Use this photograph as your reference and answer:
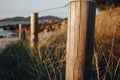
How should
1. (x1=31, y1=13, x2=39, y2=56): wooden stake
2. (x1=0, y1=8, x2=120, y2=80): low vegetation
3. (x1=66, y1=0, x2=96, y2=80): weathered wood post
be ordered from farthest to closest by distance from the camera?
(x1=31, y1=13, x2=39, y2=56): wooden stake, (x1=0, y1=8, x2=120, y2=80): low vegetation, (x1=66, y1=0, x2=96, y2=80): weathered wood post

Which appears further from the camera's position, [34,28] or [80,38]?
[34,28]

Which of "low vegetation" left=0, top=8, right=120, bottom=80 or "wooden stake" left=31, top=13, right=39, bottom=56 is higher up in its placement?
"wooden stake" left=31, top=13, right=39, bottom=56

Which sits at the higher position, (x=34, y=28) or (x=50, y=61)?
(x=34, y=28)

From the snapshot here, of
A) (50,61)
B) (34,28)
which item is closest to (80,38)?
(50,61)

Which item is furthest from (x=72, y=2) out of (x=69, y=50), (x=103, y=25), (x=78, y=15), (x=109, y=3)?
(x=109, y=3)

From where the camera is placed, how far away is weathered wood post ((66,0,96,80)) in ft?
8.52

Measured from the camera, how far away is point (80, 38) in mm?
2631

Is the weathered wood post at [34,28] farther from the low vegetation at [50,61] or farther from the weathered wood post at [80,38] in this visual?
the weathered wood post at [80,38]

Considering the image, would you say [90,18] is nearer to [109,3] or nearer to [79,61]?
[79,61]

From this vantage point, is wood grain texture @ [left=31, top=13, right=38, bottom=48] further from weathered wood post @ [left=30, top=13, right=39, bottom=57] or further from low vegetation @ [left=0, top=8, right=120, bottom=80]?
low vegetation @ [left=0, top=8, right=120, bottom=80]

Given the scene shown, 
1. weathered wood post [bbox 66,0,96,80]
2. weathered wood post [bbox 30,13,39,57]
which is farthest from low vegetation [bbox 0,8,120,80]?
weathered wood post [bbox 66,0,96,80]

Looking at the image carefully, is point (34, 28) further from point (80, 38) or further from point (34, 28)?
point (80, 38)

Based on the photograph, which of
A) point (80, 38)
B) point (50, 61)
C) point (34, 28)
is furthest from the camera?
point (34, 28)

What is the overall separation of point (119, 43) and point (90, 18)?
4.51 m
